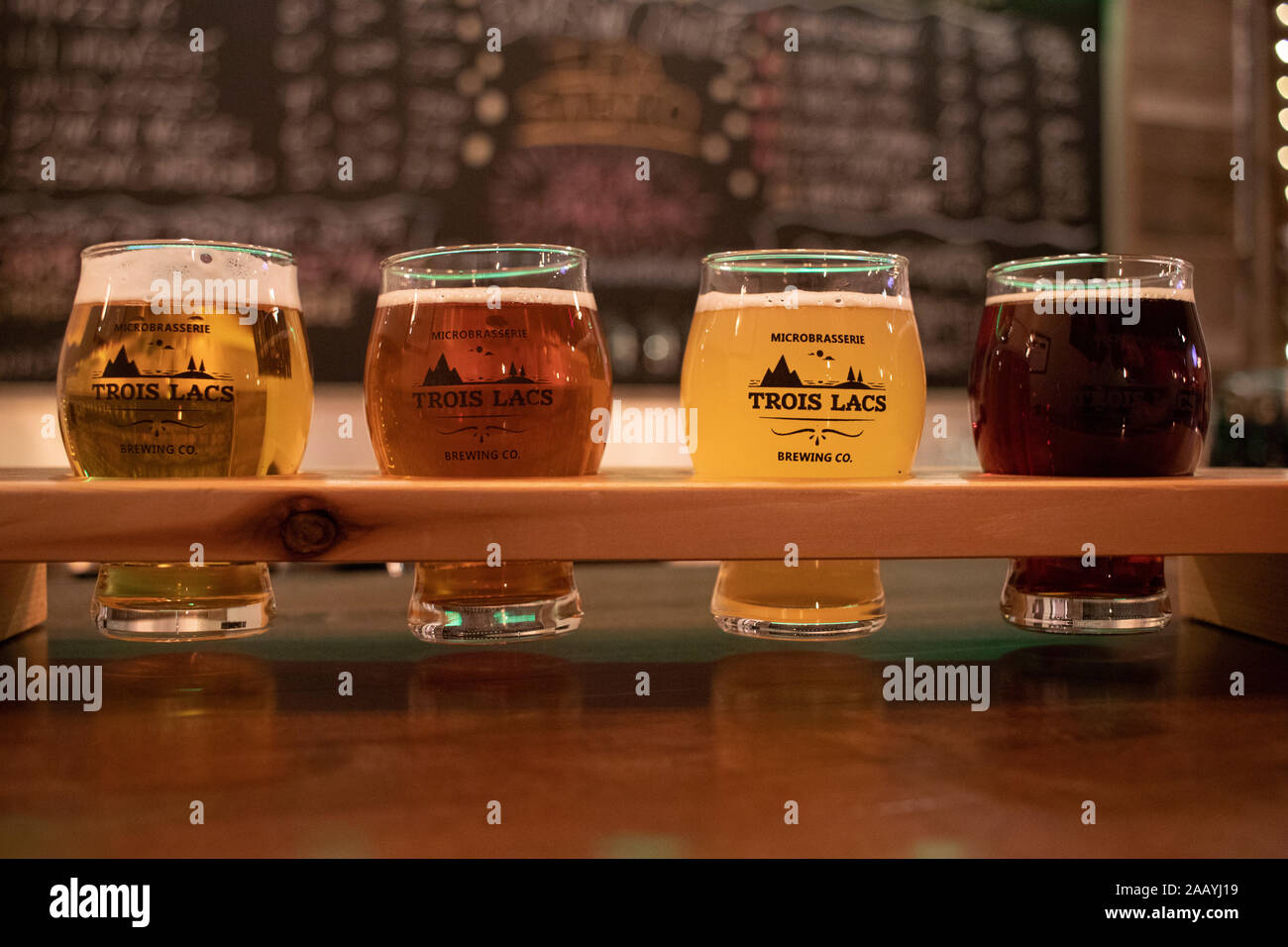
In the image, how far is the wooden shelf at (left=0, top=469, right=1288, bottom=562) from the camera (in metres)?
0.73

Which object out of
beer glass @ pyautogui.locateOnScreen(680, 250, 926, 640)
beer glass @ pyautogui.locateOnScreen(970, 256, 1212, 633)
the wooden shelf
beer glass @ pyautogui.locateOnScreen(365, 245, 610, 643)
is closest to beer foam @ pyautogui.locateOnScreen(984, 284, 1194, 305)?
beer glass @ pyautogui.locateOnScreen(970, 256, 1212, 633)

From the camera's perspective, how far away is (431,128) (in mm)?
2529

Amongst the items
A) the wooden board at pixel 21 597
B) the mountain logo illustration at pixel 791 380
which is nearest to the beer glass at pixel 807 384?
the mountain logo illustration at pixel 791 380

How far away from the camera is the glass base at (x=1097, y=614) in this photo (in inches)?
38.4

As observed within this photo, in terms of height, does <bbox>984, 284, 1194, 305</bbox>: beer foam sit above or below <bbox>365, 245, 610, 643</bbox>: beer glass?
above

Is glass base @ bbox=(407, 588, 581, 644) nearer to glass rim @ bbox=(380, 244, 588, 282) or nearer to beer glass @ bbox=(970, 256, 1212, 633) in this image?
glass rim @ bbox=(380, 244, 588, 282)

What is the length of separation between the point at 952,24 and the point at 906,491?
235cm

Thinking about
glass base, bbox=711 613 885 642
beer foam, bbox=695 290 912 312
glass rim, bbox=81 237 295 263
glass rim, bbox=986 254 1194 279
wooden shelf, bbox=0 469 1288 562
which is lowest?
glass base, bbox=711 613 885 642

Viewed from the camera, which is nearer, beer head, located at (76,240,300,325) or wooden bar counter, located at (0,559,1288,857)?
wooden bar counter, located at (0,559,1288,857)

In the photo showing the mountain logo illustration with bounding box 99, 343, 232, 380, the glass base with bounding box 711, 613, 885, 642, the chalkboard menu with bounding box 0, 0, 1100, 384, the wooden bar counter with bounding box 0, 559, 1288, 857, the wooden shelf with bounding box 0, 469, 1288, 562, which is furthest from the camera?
the chalkboard menu with bounding box 0, 0, 1100, 384

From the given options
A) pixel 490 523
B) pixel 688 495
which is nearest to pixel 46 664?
pixel 490 523

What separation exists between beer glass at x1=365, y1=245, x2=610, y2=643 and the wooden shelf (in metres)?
0.12

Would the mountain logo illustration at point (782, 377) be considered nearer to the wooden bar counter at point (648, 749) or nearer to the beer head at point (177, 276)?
the wooden bar counter at point (648, 749)

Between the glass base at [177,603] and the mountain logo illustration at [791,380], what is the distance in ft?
1.60
